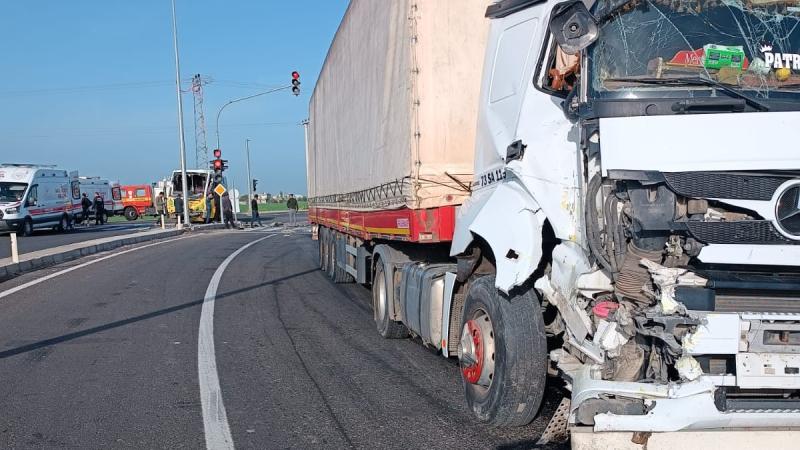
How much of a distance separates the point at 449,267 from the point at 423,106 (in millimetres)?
1492

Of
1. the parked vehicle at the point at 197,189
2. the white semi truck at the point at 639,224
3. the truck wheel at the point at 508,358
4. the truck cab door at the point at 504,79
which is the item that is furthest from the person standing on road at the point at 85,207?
the white semi truck at the point at 639,224

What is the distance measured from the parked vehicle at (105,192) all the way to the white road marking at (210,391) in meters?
40.0

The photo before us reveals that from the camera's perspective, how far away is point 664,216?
3.60 m

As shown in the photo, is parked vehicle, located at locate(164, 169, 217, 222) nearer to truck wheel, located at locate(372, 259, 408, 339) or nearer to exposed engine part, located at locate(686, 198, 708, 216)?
truck wheel, located at locate(372, 259, 408, 339)

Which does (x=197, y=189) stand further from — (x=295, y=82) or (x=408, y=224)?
(x=408, y=224)

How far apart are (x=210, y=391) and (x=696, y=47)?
180 inches

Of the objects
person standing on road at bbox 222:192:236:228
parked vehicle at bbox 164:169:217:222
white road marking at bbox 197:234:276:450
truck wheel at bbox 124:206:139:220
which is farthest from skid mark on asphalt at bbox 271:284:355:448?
truck wheel at bbox 124:206:139:220

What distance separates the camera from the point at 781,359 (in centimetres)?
352

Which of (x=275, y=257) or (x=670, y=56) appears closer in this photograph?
(x=670, y=56)

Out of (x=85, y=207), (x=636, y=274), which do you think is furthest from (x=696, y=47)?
(x=85, y=207)

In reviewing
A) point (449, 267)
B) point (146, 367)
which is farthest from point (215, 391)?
point (449, 267)

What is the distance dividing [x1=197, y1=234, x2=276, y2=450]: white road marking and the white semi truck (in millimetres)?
1796

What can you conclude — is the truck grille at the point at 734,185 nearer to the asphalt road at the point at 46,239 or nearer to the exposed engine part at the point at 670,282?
the exposed engine part at the point at 670,282

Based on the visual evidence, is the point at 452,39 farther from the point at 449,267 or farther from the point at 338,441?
the point at 338,441
